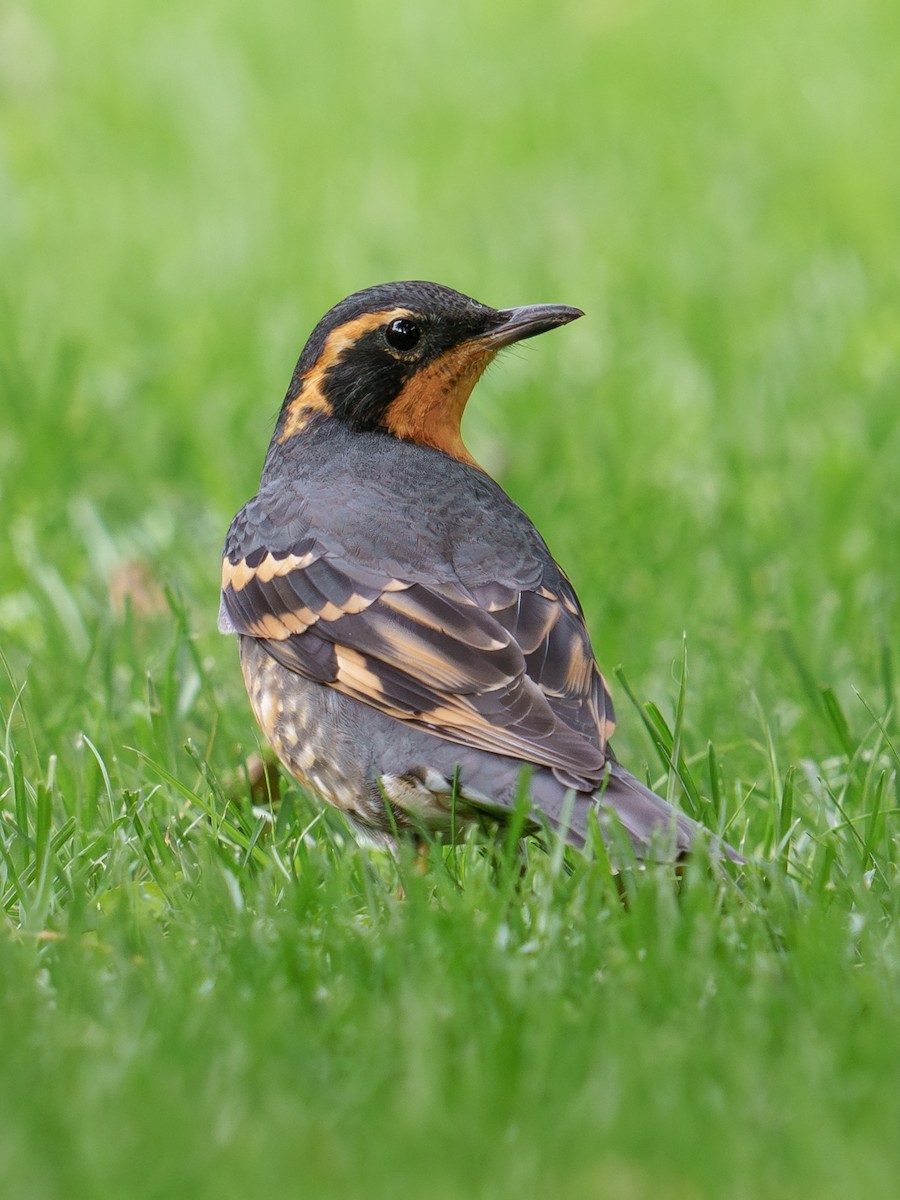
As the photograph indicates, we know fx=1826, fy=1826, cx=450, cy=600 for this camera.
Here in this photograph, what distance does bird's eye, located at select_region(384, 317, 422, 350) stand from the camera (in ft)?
18.1

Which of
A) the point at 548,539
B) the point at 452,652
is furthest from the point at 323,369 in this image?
the point at 548,539

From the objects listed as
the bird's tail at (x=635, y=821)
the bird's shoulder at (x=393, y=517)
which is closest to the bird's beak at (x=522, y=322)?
the bird's shoulder at (x=393, y=517)

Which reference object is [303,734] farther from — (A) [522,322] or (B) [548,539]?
(B) [548,539]

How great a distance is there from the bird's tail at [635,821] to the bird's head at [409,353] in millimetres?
1642

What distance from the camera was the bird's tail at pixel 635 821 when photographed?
4078mm

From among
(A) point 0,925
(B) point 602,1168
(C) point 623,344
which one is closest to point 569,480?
(C) point 623,344

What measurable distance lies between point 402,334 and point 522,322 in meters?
0.37

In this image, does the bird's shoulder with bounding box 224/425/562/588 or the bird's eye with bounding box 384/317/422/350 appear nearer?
the bird's shoulder with bounding box 224/425/562/588

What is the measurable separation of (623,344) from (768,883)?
5.93 metres

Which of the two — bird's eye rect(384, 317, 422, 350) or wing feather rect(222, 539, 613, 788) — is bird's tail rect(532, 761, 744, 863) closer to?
wing feather rect(222, 539, 613, 788)

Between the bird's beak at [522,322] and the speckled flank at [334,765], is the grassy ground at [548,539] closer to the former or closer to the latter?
the speckled flank at [334,765]

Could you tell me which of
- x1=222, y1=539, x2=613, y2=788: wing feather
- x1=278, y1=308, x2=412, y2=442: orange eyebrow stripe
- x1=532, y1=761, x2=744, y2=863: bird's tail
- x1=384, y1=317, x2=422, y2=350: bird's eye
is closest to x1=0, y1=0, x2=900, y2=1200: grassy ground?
x1=532, y1=761, x2=744, y2=863: bird's tail

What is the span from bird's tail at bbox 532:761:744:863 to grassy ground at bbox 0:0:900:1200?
0.12 m

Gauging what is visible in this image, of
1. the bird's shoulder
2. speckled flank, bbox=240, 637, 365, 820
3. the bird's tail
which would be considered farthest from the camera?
the bird's shoulder
